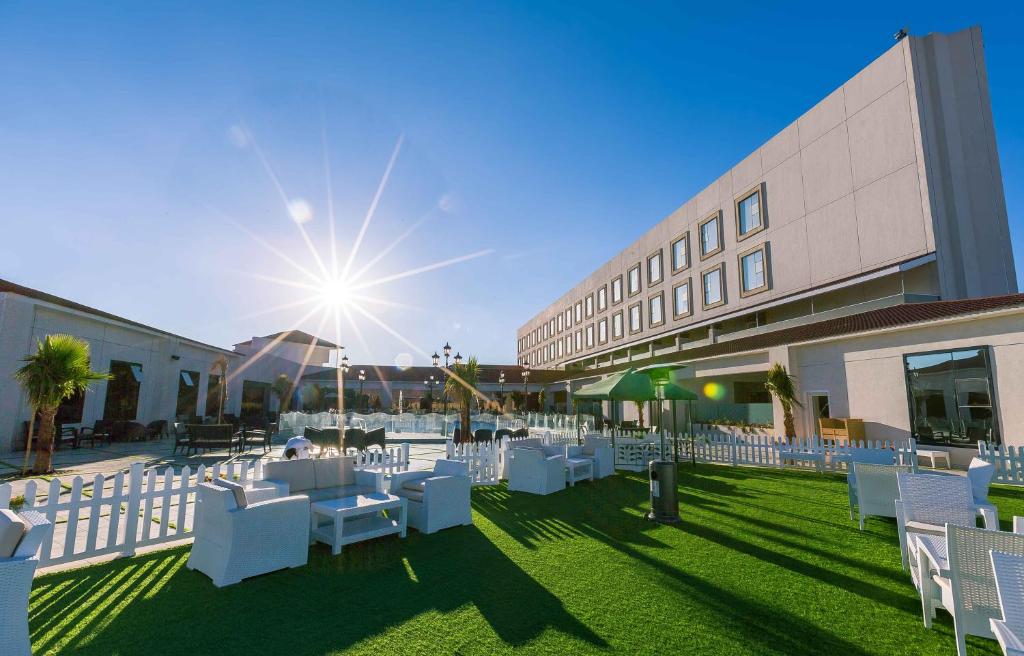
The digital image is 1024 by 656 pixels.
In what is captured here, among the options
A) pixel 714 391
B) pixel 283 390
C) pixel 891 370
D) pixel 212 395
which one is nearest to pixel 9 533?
pixel 891 370

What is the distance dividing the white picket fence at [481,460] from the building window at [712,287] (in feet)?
62.6

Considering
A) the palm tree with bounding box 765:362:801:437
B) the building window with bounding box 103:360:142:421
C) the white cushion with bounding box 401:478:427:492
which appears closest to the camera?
the white cushion with bounding box 401:478:427:492

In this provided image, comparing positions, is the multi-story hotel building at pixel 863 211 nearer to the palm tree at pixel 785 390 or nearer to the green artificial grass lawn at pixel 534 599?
the palm tree at pixel 785 390

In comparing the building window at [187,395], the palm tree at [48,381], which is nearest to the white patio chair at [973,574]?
the palm tree at [48,381]

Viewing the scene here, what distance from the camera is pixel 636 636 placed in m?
3.45

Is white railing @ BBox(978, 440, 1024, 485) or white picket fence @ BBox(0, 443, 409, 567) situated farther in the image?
white railing @ BBox(978, 440, 1024, 485)

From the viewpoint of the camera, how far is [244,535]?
452 cm

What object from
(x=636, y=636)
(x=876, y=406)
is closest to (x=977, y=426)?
(x=876, y=406)

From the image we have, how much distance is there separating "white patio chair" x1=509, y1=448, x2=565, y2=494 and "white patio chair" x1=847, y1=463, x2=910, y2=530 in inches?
189

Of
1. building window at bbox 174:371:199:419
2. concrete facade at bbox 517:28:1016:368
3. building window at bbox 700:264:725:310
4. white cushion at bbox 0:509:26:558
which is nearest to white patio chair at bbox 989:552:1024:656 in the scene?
white cushion at bbox 0:509:26:558

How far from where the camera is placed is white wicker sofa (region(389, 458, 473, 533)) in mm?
6293

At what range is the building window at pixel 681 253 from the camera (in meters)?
28.0

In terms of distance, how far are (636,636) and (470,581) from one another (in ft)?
5.68

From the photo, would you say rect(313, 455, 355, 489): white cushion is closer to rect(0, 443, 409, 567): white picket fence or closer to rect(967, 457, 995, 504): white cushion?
rect(0, 443, 409, 567): white picket fence
